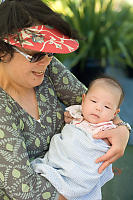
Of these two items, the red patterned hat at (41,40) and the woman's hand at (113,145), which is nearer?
the red patterned hat at (41,40)

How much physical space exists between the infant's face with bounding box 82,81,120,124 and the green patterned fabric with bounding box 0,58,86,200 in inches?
7.4

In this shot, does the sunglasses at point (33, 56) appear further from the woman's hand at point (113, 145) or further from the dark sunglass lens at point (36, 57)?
the woman's hand at point (113, 145)

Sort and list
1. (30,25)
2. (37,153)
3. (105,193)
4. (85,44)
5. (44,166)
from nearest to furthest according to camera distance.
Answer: (30,25)
(44,166)
(37,153)
(105,193)
(85,44)

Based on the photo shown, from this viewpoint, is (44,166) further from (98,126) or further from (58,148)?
(98,126)

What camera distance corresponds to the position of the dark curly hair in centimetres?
135

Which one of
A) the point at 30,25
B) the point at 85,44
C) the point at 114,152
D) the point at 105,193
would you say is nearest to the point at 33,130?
the point at 114,152

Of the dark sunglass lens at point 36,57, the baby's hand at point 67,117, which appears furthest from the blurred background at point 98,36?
the dark sunglass lens at point 36,57

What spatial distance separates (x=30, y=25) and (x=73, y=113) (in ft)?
2.03

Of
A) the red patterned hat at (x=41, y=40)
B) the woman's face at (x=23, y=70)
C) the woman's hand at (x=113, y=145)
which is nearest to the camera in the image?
the red patterned hat at (x=41, y=40)

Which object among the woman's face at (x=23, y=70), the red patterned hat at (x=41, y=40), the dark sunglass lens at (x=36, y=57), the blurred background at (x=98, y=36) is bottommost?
the blurred background at (x=98, y=36)

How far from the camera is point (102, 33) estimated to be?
16.3 feet

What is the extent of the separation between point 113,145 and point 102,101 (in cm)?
25

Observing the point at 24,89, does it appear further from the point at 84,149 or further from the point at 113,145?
the point at 113,145

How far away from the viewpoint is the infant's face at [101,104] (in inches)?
66.4
